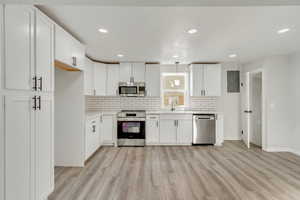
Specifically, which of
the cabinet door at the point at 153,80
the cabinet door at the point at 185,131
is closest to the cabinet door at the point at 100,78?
the cabinet door at the point at 153,80

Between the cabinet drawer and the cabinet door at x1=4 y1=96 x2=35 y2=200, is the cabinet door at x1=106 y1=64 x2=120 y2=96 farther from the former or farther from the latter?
the cabinet door at x1=4 y1=96 x2=35 y2=200

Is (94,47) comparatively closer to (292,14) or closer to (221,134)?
(292,14)

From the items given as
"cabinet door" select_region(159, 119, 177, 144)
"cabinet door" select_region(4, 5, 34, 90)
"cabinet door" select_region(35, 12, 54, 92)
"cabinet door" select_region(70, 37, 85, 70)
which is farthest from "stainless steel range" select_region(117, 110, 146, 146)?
"cabinet door" select_region(4, 5, 34, 90)

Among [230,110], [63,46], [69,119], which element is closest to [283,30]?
[230,110]

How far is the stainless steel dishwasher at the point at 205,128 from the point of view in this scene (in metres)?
4.80

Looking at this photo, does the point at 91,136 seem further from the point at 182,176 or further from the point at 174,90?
the point at 174,90

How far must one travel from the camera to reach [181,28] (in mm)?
2570

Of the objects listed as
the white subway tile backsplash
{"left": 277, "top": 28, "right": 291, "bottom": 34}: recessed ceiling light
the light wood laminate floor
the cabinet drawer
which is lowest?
the light wood laminate floor

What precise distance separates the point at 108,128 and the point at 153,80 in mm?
1926

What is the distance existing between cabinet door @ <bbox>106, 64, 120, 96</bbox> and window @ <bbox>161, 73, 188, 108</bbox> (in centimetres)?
149

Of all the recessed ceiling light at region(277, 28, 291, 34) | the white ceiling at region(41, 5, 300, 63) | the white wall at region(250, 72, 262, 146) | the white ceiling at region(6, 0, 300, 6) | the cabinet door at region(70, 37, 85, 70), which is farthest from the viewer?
the white wall at region(250, 72, 262, 146)

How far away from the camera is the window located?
5.48 meters

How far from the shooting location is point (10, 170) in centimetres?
150

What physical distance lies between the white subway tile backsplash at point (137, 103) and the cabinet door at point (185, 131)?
2.49 feet
